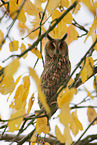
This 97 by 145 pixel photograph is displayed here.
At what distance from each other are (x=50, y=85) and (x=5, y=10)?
1.48 metres

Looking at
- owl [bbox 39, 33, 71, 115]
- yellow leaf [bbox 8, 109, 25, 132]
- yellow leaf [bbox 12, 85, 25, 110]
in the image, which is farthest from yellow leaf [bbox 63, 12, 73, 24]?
owl [bbox 39, 33, 71, 115]

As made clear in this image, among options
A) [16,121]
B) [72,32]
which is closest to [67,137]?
[16,121]

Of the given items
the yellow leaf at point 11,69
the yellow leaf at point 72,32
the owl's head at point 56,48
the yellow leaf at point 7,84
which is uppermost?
the owl's head at point 56,48

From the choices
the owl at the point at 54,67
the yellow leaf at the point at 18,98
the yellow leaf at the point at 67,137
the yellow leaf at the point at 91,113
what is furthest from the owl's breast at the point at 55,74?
the yellow leaf at the point at 67,137

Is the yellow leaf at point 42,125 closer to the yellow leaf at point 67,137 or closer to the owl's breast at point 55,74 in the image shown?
the yellow leaf at point 67,137

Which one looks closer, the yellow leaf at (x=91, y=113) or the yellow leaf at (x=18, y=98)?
the yellow leaf at (x=18, y=98)

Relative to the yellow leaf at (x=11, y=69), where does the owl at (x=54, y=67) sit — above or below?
above

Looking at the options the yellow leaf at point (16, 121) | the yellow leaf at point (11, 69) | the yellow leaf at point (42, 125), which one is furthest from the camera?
the yellow leaf at point (42, 125)

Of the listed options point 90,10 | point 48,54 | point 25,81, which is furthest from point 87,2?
point 48,54

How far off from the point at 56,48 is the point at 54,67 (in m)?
0.23

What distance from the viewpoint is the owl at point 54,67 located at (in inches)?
A: 105

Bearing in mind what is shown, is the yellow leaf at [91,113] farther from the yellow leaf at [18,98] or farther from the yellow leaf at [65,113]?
the yellow leaf at [65,113]

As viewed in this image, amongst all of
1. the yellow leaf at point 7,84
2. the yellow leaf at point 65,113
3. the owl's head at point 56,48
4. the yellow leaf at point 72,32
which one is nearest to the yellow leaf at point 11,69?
the yellow leaf at point 65,113

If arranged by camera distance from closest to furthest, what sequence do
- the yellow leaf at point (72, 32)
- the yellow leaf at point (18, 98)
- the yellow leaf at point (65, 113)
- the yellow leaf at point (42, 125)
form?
the yellow leaf at point (65, 113) → the yellow leaf at point (18, 98) → the yellow leaf at point (42, 125) → the yellow leaf at point (72, 32)
